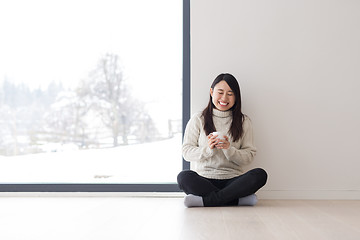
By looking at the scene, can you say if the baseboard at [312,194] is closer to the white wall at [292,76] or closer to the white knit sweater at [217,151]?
the white wall at [292,76]

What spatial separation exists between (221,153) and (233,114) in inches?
11.8

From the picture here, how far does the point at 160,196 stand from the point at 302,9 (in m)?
1.70

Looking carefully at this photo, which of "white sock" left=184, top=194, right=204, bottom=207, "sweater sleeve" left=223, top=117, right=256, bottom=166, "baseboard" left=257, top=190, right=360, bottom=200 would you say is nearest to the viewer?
"white sock" left=184, top=194, right=204, bottom=207

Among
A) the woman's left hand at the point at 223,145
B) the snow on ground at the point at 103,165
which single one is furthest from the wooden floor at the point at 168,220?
the snow on ground at the point at 103,165

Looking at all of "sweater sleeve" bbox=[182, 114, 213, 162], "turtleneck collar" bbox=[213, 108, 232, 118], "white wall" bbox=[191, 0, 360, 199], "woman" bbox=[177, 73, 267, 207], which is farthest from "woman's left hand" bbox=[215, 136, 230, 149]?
"white wall" bbox=[191, 0, 360, 199]

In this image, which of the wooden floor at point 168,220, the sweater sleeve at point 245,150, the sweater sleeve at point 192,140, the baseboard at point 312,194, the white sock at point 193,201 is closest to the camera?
the wooden floor at point 168,220

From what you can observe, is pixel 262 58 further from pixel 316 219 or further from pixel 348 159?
pixel 316 219

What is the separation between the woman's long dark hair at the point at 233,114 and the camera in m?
3.12

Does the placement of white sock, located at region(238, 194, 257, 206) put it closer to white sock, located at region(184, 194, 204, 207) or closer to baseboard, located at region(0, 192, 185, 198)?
white sock, located at region(184, 194, 204, 207)

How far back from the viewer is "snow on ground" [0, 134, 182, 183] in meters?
3.79

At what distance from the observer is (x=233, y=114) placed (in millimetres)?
3191

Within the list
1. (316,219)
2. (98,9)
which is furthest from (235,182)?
(98,9)

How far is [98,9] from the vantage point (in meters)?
3.83

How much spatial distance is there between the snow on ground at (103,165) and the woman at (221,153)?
2.00ft
